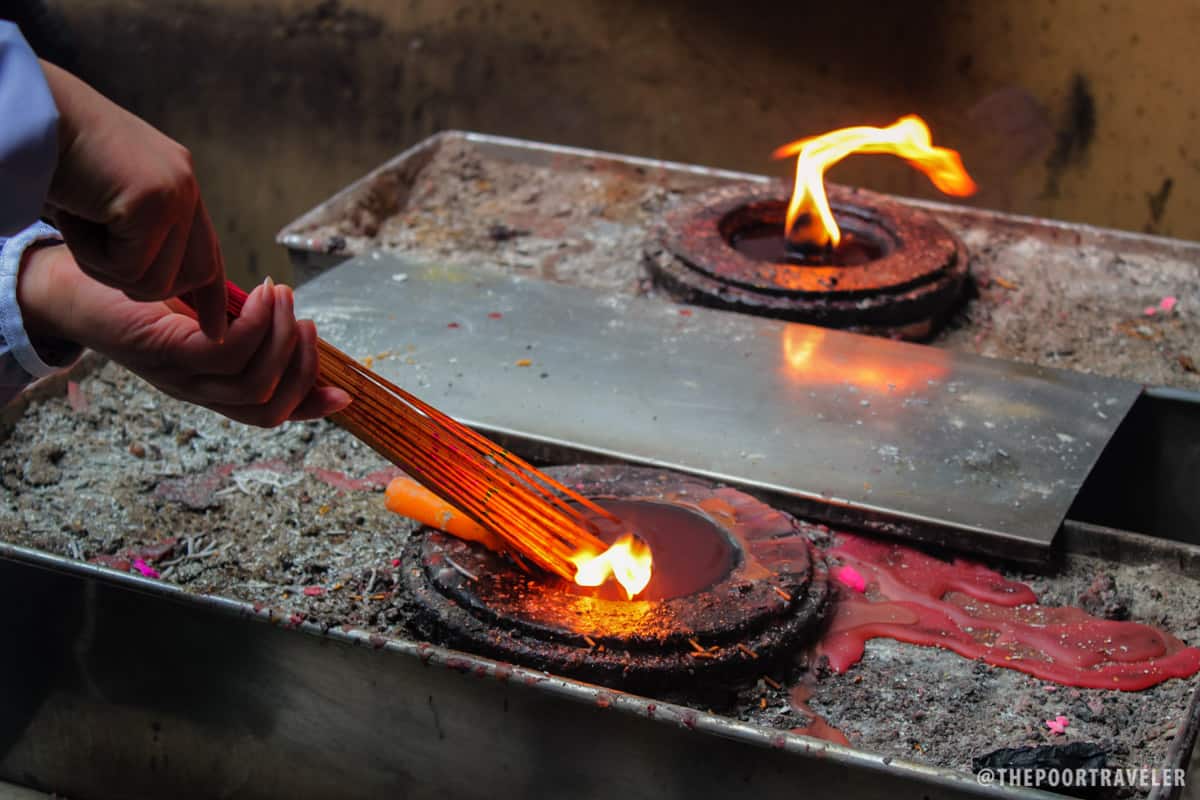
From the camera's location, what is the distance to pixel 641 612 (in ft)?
5.97

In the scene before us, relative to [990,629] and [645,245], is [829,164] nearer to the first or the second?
[645,245]

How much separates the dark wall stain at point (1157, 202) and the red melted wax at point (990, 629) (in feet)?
9.19

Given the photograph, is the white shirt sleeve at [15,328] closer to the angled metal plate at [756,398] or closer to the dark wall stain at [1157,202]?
the angled metal plate at [756,398]

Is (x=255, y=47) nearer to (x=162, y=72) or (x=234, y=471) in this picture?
(x=162, y=72)

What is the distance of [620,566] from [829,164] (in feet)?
5.89

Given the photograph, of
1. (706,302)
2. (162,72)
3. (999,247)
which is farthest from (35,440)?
(162,72)

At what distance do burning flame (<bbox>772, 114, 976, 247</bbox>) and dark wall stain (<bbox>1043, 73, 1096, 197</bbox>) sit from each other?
3.95ft

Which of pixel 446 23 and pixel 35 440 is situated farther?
pixel 446 23

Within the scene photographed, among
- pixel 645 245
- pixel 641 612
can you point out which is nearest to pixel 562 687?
pixel 641 612

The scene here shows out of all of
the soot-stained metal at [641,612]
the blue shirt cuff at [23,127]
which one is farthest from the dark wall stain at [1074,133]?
the blue shirt cuff at [23,127]

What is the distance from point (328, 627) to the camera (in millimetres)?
1692

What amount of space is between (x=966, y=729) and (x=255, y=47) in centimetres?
458

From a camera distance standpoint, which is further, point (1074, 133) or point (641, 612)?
point (1074, 133)

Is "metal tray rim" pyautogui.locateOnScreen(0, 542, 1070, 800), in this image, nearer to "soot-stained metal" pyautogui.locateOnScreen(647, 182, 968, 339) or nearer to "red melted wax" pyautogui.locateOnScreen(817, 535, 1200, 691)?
"red melted wax" pyautogui.locateOnScreen(817, 535, 1200, 691)
